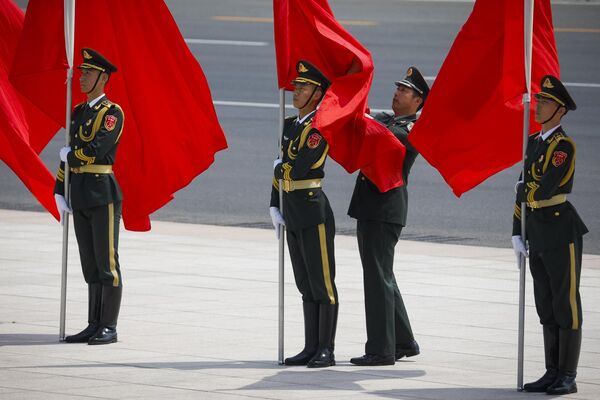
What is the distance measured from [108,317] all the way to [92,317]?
0.16m

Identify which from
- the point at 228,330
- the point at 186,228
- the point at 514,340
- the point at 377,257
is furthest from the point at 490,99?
the point at 186,228

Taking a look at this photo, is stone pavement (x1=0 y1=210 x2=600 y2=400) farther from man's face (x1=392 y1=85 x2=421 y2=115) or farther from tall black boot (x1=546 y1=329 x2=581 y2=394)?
man's face (x1=392 y1=85 x2=421 y2=115)

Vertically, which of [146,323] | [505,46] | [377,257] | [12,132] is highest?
[505,46]

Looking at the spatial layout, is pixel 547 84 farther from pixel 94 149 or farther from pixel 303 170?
pixel 94 149

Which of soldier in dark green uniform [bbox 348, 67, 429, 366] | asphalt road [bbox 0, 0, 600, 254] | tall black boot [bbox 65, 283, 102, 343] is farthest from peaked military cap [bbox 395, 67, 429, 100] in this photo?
tall black boot [bbox 65, 283, 102, 343]

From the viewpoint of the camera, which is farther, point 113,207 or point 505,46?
point 113,207

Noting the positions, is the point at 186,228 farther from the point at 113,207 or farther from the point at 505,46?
the point at 505,46

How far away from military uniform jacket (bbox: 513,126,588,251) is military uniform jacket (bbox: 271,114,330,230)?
1.51 m

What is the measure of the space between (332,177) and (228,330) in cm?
889

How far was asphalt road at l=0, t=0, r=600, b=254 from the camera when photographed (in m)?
17.8

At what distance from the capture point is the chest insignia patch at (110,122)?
11.0 meters

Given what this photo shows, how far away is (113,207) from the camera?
11156mm

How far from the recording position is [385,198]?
10.4 metres

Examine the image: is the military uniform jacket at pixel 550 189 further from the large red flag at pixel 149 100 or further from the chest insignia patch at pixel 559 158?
→ the large red flag at pixel 149 100
